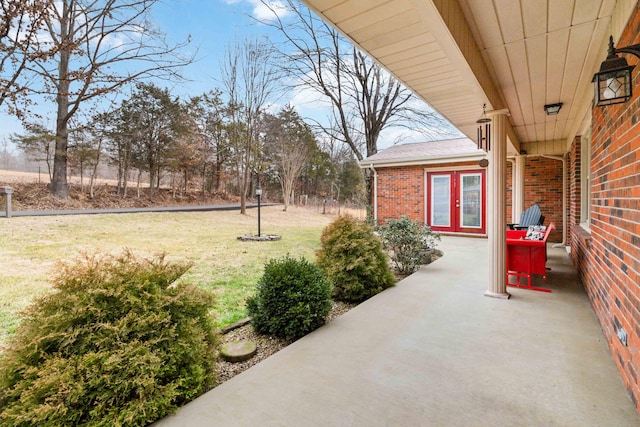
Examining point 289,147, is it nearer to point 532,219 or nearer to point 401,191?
point 401,191

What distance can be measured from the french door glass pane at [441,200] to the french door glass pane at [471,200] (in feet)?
1.43

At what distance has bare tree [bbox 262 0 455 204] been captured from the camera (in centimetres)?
1269

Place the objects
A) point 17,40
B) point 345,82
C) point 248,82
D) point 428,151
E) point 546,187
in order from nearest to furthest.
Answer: point 17,40 < point 546,187 < point 428,151 < point 248,82 < point 345,82

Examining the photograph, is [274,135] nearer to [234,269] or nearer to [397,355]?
[234,269]

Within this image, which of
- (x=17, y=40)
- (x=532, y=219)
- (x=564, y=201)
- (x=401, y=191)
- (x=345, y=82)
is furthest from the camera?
(x=345, y=82)

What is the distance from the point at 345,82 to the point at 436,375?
43.6ft

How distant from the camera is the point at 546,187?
8.89 meters

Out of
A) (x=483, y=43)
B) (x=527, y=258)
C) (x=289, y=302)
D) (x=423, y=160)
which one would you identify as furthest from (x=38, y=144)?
(x=527, y=258)

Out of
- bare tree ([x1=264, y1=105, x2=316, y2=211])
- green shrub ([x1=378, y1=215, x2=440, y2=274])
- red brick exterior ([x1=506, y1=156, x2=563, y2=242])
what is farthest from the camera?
bare tree ([x1=264, y1=105, x2=316, y2=211])

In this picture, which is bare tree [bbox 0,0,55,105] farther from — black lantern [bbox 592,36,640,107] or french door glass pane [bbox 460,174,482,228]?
french door glass pane [bbox 460,174,482,228]

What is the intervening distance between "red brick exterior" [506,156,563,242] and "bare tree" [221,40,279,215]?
10.1 meters

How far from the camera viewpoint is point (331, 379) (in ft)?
7.27

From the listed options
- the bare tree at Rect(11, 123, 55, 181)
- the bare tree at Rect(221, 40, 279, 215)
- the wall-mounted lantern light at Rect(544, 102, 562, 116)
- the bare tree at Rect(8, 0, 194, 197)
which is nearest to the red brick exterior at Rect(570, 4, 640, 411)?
the wall-mounted lantern light at Rect(544, 102, 562, 116)

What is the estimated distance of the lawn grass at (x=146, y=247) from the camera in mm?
4141
